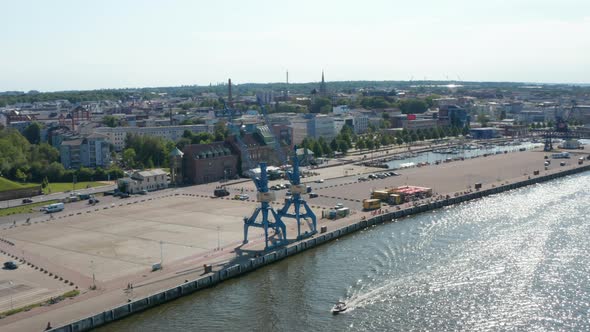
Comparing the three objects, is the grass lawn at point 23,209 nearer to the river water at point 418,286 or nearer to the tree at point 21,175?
the tree at point 21,175

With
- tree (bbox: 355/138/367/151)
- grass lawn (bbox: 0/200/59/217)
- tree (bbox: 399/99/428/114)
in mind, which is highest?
tree (bbox: 399/99/428/114)

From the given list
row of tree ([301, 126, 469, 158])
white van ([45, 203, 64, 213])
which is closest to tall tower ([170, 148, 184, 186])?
white van ([45, 203, 64, 213])

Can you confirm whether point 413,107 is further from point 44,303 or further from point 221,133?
point 44,303

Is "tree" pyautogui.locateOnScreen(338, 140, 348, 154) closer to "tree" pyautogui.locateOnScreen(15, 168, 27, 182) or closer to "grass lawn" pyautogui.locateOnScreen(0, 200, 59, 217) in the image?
"tree" pyautogui.locateOnScreen(15, 168, 27, 182)

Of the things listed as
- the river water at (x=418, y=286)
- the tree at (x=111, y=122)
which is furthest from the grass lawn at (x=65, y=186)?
the tree at (x=111, y=122)

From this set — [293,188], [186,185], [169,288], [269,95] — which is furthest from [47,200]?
[269,95]

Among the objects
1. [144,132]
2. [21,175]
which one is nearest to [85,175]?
[21,175]
